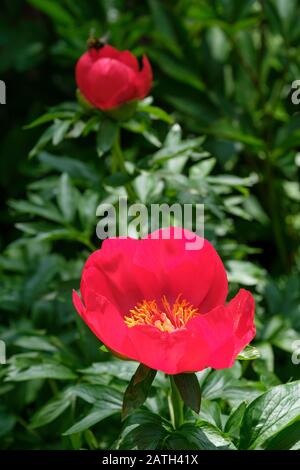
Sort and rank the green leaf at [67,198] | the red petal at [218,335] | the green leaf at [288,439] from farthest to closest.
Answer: the green leaf at [67,198]
the green leaf at [288,439]
the red petal at [218,335]

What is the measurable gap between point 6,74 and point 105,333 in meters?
1.73

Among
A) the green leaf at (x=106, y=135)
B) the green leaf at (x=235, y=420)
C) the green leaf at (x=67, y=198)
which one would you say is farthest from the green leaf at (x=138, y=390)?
the green leaf at (x=67, y=198)

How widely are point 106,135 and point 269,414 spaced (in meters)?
0.56

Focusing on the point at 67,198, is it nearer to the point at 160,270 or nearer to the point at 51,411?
the point at 51,411

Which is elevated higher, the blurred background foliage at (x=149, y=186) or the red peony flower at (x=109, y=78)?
the red peony flower at (x=109, y=78)

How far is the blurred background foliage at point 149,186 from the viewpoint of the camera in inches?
49.0

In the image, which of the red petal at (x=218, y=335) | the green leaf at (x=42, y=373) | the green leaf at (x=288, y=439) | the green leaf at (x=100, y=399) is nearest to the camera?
the red petal at (x=218, y=335)

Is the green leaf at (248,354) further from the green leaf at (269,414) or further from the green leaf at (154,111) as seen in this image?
the green leaf at (154,111)

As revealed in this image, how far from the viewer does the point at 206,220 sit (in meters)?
1.57

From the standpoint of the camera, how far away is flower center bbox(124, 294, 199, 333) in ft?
3.44

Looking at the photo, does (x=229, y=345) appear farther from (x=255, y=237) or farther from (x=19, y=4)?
(x=19, y=4)

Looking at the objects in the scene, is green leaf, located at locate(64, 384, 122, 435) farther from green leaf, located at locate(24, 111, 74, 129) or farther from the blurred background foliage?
green leaf, located at locate(24, 111, 74, 129)

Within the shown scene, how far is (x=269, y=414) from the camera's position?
1033mm

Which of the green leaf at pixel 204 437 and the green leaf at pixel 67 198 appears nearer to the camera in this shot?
the green leaf at pixel 204 437
